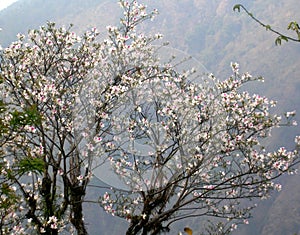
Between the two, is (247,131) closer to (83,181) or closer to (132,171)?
(132,171)

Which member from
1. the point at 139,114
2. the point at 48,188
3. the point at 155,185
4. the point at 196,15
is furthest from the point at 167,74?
the point at 196,15

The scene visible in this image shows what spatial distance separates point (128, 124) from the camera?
793 cm

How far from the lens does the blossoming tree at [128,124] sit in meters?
7.50

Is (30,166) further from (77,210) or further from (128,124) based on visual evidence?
(128,124)

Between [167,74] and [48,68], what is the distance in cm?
237

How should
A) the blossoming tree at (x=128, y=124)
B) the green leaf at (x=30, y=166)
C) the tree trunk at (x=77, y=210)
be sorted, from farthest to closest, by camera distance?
1. the tree trunk at (x=77, y=210)
2. the blossoming tree at (x=128, y=124)
3. the green leaf at (x=30, y=166)

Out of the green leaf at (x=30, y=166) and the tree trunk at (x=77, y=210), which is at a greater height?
the tree trunk at (x=77, y=210)

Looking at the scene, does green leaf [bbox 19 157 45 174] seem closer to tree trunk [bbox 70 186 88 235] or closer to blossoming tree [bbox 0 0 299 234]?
blossoming tree [bbox 0 0 299 234]

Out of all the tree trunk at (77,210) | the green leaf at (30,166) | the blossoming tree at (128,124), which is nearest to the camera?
the green leaf at (30,166)

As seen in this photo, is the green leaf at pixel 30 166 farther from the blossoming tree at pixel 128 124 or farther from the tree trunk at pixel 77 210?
the tree trunk at pixel 77 210

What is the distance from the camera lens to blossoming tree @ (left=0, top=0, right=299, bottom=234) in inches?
295

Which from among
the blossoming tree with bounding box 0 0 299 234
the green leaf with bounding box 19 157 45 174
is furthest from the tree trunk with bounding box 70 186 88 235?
the green leaf with bounding box 19 157 45 174

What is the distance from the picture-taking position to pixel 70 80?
8.46 m

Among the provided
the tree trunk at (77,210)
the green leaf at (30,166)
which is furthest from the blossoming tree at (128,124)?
the green leaf at (30,166)
